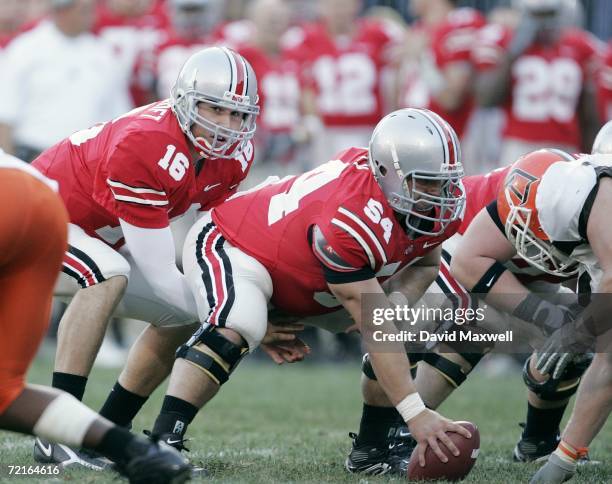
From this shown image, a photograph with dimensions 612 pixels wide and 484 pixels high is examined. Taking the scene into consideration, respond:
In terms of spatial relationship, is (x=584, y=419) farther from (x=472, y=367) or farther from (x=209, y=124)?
(x=209, y=124)

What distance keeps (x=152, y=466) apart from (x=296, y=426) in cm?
230

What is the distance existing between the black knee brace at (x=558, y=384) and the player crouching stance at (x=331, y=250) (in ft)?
1.92

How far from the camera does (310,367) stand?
7754 millimetres

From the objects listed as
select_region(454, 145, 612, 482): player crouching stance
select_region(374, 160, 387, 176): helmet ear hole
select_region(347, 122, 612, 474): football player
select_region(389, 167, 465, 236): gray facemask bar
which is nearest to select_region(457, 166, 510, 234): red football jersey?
select_region(347, 122, 612, 474): football player

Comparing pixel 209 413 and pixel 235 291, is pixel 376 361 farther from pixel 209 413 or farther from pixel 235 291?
pixel 209 413

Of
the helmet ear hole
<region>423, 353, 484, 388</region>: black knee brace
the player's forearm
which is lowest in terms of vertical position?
<region>423, 353, 484, 388</region>: black knee brace

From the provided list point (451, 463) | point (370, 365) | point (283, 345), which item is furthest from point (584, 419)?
point (283, 345)

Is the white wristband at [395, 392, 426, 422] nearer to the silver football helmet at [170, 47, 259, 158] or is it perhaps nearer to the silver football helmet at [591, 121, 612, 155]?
the silver football helmet at [170, 47, 259, 158]

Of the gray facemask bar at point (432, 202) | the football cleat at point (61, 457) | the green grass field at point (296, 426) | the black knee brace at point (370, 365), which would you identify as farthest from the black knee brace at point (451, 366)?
the football cleat at point (61, 457)

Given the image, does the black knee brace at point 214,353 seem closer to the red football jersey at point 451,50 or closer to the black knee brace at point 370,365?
the black knee brace at point 370,365

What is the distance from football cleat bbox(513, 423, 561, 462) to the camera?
4.34 metres

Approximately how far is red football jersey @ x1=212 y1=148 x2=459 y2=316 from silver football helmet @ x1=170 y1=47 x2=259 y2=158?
0.22m

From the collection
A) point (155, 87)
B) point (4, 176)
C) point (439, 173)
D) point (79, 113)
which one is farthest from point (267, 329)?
point (155, 87)

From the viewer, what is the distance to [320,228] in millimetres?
3688
